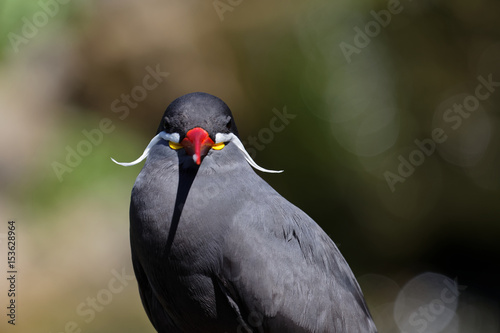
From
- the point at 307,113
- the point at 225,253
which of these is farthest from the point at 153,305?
the point at 307,113

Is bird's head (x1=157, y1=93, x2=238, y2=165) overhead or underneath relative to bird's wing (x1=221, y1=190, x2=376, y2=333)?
overhead

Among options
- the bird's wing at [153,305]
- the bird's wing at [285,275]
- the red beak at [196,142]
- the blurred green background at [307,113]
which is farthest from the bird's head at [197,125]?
the blurred green background at [307,113]

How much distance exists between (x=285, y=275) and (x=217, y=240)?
0.33 m

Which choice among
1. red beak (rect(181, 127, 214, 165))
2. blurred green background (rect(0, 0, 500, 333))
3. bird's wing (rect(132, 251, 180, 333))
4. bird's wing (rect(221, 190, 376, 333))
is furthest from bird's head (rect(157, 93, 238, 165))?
blurred green background (rect(0, 0, 500, 333))

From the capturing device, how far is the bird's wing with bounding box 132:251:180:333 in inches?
99.5

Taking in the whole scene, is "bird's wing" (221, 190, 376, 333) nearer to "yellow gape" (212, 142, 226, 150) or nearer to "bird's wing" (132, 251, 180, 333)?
"yellow gape" (212, 142, 226, 150)

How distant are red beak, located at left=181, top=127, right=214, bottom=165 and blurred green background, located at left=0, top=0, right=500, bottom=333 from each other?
3.46 m

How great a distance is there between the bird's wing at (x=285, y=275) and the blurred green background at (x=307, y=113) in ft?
10.8

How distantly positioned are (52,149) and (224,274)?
12.5 feet

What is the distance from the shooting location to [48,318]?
17.0ft

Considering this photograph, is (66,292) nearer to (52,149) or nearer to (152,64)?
(52,149)

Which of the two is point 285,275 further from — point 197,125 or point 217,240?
point 197,125

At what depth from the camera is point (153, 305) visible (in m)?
2.58

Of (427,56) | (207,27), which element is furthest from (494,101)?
(207,27)
